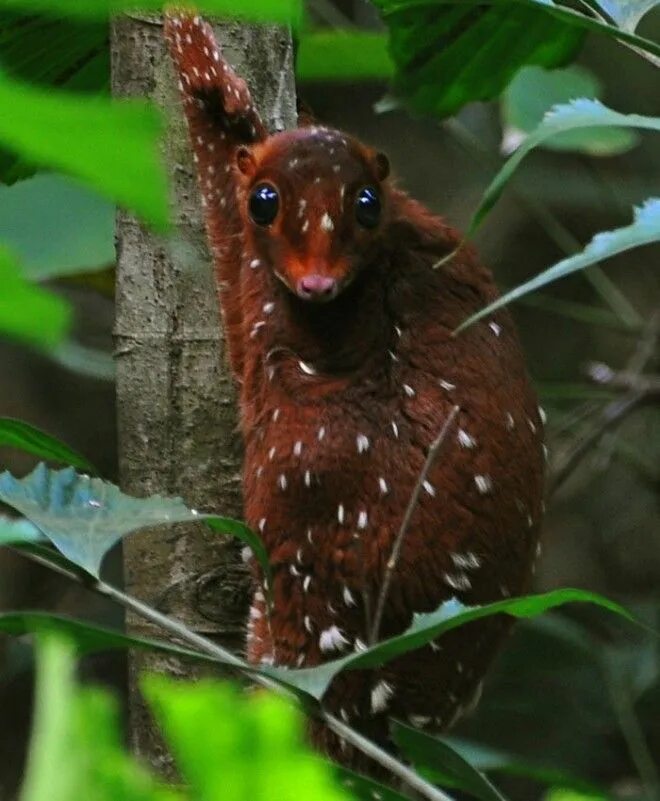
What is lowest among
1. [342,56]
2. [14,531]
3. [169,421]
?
[169,421]

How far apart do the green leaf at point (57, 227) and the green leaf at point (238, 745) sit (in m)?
1.59

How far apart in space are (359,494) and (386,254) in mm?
268

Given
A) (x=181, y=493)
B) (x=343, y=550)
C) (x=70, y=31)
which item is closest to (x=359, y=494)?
(x=343, y=550)

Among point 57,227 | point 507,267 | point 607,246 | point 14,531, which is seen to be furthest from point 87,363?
point 507,267

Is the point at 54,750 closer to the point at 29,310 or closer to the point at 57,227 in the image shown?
the point at 29,310

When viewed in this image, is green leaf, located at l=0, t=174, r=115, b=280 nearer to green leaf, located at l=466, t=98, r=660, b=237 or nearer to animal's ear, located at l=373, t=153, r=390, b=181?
animal's ear, located at l=373, t=153, r=390, b=181

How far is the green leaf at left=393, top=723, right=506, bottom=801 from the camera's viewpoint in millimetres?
848

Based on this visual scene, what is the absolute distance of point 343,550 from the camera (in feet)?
4.43

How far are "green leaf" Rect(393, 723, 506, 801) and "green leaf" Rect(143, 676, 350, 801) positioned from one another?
0.57m

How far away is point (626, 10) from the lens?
1.12m

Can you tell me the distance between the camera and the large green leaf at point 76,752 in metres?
0.28

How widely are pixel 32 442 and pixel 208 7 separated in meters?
0.66

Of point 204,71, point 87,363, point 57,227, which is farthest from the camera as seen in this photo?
point 87,363

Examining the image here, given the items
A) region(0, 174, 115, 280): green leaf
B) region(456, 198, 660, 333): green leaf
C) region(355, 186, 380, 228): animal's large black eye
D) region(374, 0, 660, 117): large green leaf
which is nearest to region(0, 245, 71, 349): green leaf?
region(456, 198, 660, 333): green leaf
